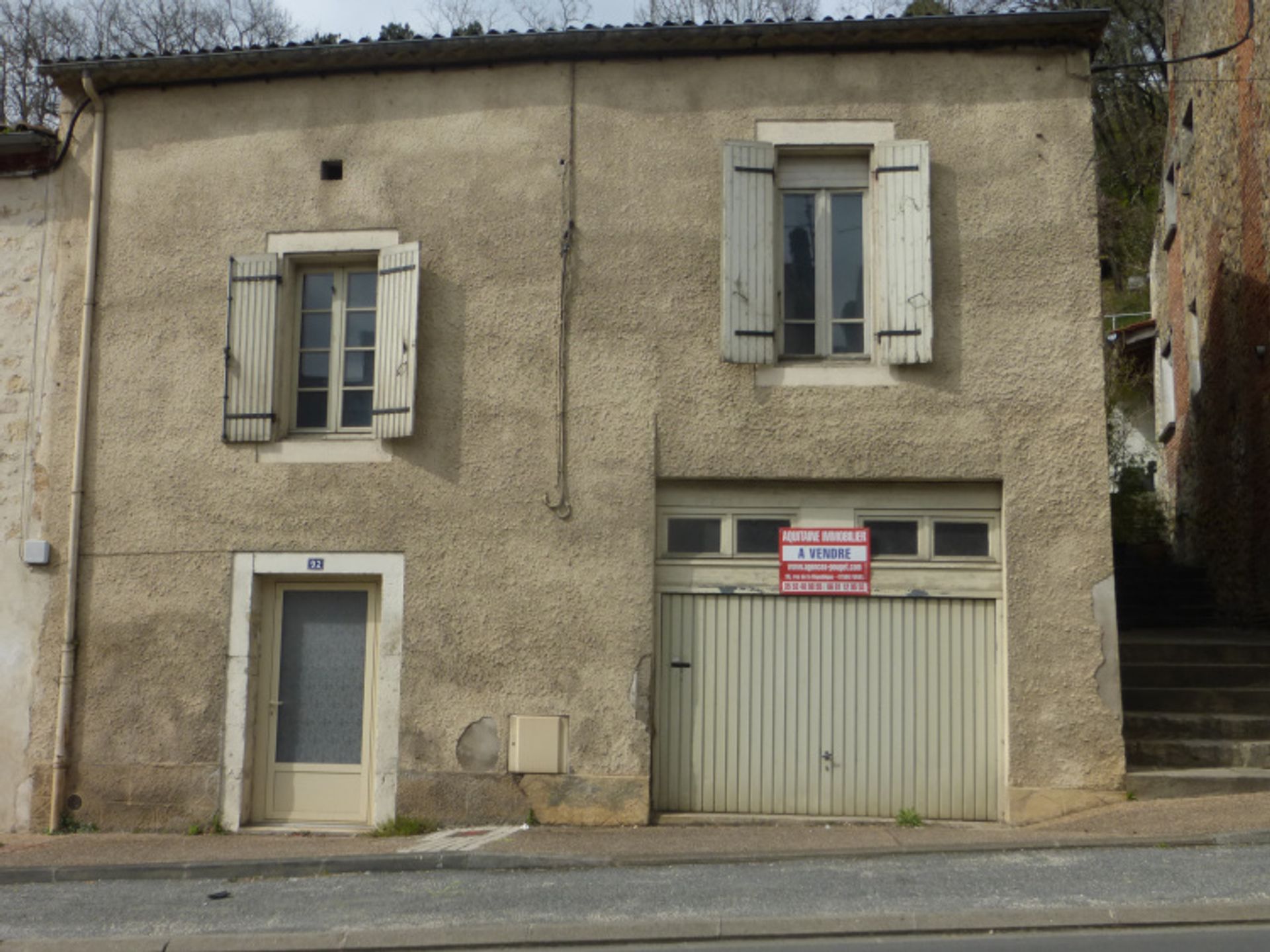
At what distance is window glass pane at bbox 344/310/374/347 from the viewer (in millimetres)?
10422

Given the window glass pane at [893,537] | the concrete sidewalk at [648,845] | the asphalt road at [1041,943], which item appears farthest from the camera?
the window glass pane at [893,537]

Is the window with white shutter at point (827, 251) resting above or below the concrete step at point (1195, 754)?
above

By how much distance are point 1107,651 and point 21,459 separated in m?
8.30

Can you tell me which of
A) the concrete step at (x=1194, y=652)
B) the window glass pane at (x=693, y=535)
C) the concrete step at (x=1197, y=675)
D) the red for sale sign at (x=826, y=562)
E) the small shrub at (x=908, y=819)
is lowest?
the small shrub at (x=908, y=819)

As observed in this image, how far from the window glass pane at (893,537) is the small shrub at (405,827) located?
12.4ft

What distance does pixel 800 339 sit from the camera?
9.96m

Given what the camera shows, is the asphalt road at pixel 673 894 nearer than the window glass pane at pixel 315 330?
Yes

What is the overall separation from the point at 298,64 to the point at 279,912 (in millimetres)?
6364

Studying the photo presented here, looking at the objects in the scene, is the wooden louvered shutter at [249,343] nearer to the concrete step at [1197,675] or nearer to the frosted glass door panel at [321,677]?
the frosted glass door panel at [321,677]

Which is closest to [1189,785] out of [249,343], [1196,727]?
[1196,727]

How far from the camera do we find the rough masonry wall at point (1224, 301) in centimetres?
1350

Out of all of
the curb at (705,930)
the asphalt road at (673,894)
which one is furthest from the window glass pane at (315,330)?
the curb at (705,930)

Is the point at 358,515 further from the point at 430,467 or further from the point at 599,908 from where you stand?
the point at 599,908

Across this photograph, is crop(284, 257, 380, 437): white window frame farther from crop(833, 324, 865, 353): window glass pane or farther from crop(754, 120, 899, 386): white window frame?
crop(833, 324, 865, 353): window glass pane
